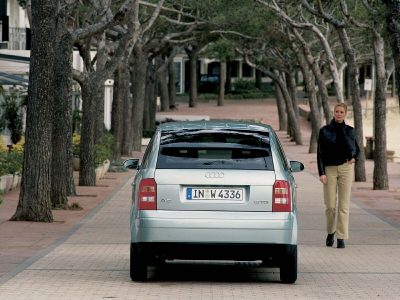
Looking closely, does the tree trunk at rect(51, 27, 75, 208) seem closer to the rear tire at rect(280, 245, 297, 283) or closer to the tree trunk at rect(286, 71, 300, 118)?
the rear tire at rect(280, 245, 297, 283)

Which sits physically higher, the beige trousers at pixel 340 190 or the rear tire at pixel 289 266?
the beige trousers at pixel 340 190

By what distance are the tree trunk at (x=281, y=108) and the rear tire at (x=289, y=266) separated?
4844 centimetres

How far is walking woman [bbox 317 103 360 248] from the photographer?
15500 millimetres

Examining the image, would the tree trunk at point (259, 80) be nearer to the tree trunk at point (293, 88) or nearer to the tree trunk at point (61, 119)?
the tree trunk at point (293, 88)

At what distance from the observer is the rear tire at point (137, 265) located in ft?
39.1

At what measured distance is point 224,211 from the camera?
38.5 feet

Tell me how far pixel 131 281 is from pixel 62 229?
19.7 ft

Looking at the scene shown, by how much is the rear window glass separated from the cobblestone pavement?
114cm

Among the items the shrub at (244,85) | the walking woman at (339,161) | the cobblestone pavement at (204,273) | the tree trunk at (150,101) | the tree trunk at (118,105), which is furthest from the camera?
the shrub at (244,85)

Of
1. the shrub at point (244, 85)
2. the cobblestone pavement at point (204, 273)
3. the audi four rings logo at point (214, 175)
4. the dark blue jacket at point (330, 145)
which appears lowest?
the cobblestone pavement at point (204, 273)

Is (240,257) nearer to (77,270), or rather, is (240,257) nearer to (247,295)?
(247,295)

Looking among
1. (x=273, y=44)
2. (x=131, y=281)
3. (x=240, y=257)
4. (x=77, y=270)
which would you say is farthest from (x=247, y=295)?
(x=273, y=44)

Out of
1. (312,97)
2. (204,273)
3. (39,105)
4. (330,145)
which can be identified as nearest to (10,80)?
(312,97)

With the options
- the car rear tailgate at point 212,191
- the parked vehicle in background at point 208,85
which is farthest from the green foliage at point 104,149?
the parked vehicle in background at point 208,85
